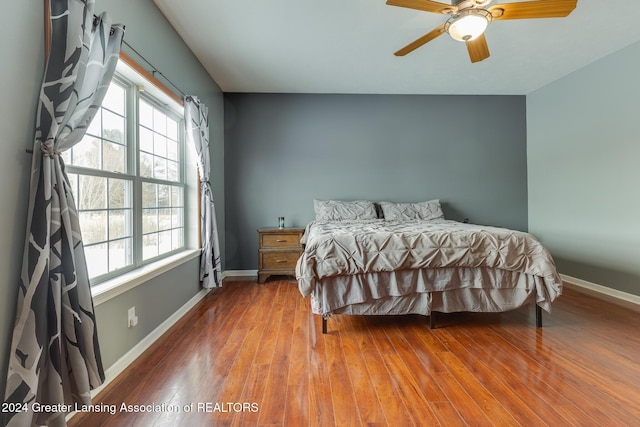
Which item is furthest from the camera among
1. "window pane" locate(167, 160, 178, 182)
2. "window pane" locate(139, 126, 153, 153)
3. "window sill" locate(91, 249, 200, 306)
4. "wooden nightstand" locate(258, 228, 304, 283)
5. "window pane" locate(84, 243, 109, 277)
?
"wooden nightstand" locate(258, 228, 304, 283)

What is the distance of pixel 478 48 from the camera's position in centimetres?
229

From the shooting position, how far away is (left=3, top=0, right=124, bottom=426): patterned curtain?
1135 millimetres

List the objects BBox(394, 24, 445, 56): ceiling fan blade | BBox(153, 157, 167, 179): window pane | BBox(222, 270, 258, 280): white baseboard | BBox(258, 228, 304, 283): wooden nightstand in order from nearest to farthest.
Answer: BBox(394, 24, 445, 56): ceiling fan blade < BBox(153, 157, 167, 179): window pane < BBox(258, 228, 304, 283): wooden nightstand < BBox(222, 270, 258, 280): white baseboard

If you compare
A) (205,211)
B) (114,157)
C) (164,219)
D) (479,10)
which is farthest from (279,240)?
(479,10)

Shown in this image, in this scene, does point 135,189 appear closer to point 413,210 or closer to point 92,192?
point 92,192

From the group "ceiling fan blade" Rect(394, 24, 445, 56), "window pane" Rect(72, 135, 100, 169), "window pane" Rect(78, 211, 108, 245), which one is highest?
"ceiling fan blade" Rect(394, 24, 445, 56)

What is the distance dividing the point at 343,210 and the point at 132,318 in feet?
8.42

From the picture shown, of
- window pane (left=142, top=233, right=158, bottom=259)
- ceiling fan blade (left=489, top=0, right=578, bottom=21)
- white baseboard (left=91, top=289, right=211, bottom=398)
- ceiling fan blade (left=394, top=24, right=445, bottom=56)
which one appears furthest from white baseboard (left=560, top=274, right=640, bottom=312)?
window pane (left=142, top=233, right=158, bottom=259)

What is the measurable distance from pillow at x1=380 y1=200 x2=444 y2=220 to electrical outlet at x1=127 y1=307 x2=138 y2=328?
115 inches

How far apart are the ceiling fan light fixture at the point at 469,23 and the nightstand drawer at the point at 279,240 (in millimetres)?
2671

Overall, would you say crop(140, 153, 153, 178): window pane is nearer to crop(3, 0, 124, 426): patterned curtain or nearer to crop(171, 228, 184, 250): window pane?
crop(171, 228, 184, 250): window pane

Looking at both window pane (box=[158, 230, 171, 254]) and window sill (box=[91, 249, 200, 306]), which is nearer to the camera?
window sill (box=[91, 249, 200, 306])

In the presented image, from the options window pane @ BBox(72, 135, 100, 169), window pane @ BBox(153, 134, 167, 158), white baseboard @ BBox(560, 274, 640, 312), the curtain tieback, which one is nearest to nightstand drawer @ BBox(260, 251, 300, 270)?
window pane @ BBox(153, 134, 167, 158)

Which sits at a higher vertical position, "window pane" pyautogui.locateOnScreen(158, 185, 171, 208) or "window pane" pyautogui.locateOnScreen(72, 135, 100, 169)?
"window pane" pyautogui.locateOnScreen(72, 135, 100, 169)
